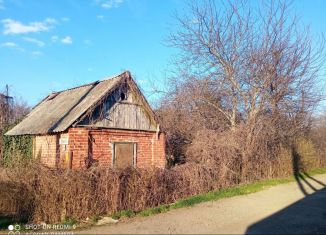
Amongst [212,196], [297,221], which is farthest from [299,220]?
[212,196]

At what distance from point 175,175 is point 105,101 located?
17.7 ft

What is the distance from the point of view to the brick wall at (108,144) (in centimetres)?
1518

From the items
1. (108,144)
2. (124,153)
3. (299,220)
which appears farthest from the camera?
(124,153)

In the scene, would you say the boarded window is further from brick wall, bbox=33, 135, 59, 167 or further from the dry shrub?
the dry shrub

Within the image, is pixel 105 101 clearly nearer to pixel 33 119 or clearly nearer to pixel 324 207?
pixel 33 119

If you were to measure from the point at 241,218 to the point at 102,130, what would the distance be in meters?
8.14

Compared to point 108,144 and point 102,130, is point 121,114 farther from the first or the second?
point 108,144

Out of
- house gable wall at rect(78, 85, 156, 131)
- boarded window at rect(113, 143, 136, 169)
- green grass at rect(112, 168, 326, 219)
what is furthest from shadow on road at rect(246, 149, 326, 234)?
house gable wall at rect(78, 85, 156, 131)

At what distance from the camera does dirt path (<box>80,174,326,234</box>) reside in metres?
8.66

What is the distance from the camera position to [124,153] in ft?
55.8

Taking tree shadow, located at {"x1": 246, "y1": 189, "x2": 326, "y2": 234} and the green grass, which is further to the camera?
the green grass

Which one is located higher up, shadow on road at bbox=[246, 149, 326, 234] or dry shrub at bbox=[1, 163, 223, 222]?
dry shrub at bbox=[1, 163, 223, 222]

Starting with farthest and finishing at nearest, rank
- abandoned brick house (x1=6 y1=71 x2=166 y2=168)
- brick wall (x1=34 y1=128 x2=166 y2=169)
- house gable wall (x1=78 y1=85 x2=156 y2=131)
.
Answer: house gable wall (x1=78 y1=85 x2=156 y2=131) → abandoned brick house (x1=6 y1=71 x2=166 y2=168) → brick wall (x1=34 y1=128 x2=166 y2=169)

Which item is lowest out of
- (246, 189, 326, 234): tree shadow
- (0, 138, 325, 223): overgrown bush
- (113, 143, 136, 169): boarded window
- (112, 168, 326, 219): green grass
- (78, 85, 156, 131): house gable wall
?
(246, 189, 326, 234): tree shadow
